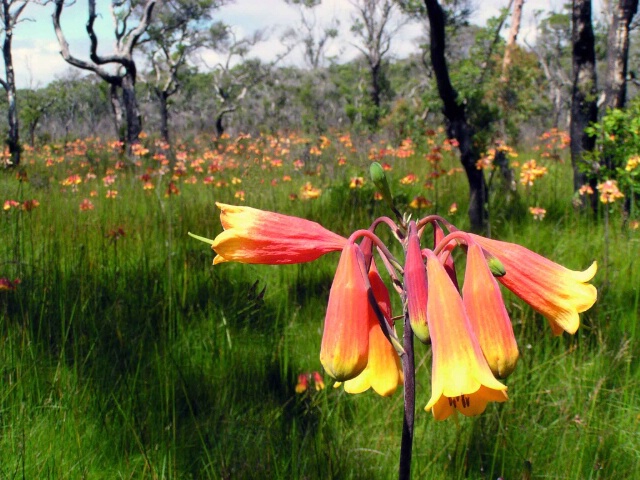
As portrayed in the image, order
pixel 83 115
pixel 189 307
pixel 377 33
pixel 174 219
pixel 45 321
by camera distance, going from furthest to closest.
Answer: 1. pixel 83 115
2. pixel 377 33
3. pixel 174 219
4. pixel 189 307
5. pixel 45 321

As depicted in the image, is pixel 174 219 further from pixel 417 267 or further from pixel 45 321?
pixel 417 267

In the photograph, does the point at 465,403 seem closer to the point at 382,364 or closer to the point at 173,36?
the point at 382,364

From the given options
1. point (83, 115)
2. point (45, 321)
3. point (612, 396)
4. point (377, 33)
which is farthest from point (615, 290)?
point (83, 115)

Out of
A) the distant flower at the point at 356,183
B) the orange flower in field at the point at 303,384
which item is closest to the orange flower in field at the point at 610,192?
the distant flower at the point at 356,183

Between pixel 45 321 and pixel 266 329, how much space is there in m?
1.02

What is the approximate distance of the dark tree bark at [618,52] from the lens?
15.2 feet

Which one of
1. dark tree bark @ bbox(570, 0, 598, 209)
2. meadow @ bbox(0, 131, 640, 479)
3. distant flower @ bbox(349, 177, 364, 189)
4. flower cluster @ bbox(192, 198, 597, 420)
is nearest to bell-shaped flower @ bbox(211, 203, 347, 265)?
flower cluster @ bbox(192, 198, 597, 420)

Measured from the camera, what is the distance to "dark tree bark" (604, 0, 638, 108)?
4621 mm

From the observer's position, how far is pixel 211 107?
4603 cm

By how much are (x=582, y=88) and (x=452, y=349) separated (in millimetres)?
4737

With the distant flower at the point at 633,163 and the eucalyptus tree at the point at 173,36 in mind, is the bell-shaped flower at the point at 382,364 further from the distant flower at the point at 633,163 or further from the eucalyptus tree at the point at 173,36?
the eucalyptus tree at the point at 173,36

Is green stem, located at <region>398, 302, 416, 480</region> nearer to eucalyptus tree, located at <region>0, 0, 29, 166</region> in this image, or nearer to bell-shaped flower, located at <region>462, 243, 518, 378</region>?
bell-shaped flower, located at <region>462, 243, 518, 378</region>

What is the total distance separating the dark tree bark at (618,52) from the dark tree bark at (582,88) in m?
0.21

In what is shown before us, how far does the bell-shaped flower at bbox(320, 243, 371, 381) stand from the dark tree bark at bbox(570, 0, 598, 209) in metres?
4.18
